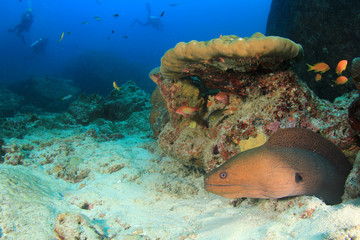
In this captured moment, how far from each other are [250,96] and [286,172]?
1428 millimetres

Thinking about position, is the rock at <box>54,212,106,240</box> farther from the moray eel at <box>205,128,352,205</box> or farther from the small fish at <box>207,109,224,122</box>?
the small fish at <box>207,109,224,122</box>

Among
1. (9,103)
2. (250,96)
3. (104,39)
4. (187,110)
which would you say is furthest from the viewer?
(104,39)

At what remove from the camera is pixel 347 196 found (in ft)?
6.46

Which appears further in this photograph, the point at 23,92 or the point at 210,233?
the point at 23,92

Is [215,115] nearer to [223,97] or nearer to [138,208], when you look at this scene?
[223,97]

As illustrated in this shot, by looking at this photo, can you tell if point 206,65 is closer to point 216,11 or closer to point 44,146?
point 44,146

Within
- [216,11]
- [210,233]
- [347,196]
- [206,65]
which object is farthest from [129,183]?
[216,11]

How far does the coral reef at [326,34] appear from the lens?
511 centimetres

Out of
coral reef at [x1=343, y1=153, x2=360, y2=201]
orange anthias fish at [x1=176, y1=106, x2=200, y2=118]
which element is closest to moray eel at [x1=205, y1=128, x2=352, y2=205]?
coral reef at [x1=343, y1=153, x2=360, y2=201]

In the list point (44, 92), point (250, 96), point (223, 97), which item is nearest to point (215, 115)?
point (223, 97)

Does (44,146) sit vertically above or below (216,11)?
below

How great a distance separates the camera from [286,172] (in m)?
1.92

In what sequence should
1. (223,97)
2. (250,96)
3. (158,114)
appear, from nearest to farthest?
(250,96)
(223,97)
(158,114)

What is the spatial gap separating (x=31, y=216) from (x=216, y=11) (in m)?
159
